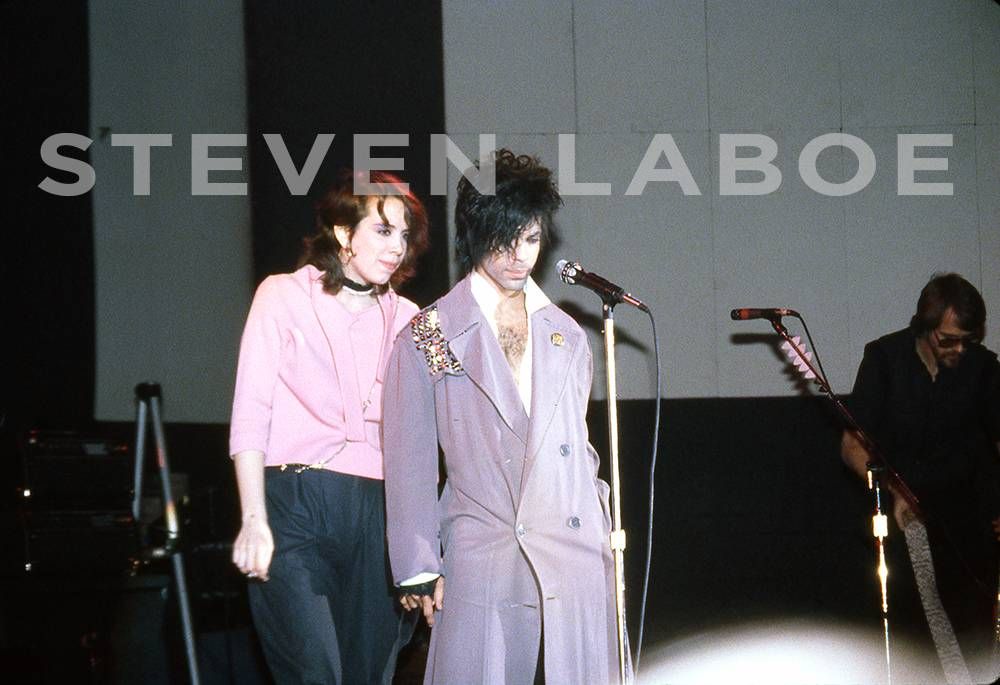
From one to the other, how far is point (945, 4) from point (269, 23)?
3.27 m

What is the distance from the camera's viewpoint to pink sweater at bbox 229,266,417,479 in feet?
10.2

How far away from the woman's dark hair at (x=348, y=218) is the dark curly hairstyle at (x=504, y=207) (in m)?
0.27

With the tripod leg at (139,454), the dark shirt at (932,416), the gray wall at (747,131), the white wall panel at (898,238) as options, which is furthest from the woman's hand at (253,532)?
the white wall panel at (898,238)

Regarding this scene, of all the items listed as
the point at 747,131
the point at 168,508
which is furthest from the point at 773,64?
the point at 168,508

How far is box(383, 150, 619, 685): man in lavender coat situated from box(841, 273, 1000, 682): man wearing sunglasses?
2101 mm

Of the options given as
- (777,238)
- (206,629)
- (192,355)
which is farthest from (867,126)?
(206,629)

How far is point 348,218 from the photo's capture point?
10.9 ft

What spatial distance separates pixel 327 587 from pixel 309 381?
0.57 metres

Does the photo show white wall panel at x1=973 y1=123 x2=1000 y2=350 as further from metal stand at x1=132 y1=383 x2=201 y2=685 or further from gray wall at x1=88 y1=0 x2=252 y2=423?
metal stand at x1=132 y1=383 x2=201 y2=685

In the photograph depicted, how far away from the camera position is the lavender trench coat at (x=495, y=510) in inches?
112

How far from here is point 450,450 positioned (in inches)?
116

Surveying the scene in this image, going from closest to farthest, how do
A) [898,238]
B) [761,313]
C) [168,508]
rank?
[168,508] → [761,313] → [898,238]

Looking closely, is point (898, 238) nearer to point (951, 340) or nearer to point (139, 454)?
point (951, 340)

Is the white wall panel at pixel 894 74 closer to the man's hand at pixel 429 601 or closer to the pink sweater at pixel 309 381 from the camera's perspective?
the pink sweater at pixel 309 381
